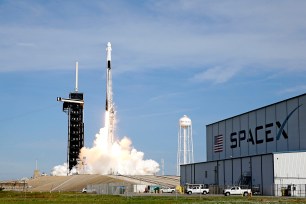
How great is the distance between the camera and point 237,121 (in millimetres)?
116250

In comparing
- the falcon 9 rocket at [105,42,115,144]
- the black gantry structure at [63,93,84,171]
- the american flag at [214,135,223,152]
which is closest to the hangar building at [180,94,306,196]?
the american flag at [214,135,223,152]

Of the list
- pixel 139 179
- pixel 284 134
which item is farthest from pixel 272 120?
pixel 139 179

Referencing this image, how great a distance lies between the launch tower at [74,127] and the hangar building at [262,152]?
55812 millimetres

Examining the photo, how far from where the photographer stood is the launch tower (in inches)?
6772

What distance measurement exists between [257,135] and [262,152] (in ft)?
14.0

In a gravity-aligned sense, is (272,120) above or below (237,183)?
above

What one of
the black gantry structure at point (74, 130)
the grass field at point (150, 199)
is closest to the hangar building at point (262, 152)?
the grass field at point (150, 199)

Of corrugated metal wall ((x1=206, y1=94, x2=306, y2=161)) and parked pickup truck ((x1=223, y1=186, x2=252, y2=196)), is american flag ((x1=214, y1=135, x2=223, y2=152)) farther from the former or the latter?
parked pickup truck ((x1=223, y1=186, x2=252, y2=196))

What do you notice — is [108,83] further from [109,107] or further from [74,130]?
[74,130]

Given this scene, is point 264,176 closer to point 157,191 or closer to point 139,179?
point 157,191

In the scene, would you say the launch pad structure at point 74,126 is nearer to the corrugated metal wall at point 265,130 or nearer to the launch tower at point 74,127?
the launch tower at point 74,127

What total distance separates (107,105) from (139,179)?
23.1 metres

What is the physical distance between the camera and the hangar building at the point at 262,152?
8512 centimetres

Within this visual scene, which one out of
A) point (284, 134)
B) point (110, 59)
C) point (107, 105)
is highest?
point (110, 59)
